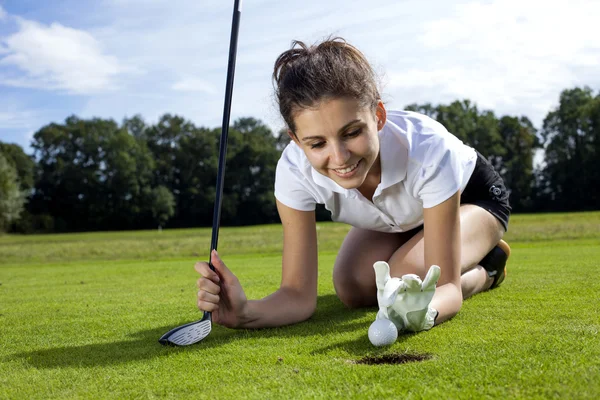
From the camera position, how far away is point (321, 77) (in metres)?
2.79

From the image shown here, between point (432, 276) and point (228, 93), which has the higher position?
point (228, 93)

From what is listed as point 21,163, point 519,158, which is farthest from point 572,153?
point 21,163

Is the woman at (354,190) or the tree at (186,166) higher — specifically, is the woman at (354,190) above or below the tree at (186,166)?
below

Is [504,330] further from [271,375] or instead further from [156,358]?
[156,358]

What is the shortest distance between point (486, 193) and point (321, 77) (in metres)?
2.03

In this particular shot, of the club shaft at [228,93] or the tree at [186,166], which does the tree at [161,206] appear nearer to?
the tree at [186,166]

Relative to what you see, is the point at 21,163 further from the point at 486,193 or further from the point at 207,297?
the point at 207,297

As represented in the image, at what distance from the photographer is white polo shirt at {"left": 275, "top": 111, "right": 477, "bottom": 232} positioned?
3201 millimetres

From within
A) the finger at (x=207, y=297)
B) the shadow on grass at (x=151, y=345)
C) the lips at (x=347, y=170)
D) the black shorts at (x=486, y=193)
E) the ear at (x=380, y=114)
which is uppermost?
the ear at (x=380, y=114)

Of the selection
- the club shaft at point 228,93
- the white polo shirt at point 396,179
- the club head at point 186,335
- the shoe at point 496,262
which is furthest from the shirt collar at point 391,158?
the shoe at point 496,262

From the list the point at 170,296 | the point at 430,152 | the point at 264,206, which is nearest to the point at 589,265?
the point at 430,152

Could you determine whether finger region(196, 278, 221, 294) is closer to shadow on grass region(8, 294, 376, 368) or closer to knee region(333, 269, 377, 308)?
shadow on grass region(8, 294, 376, 368)

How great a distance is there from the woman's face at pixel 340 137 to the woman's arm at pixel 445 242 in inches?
18.9

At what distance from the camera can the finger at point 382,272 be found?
2.67 meters
